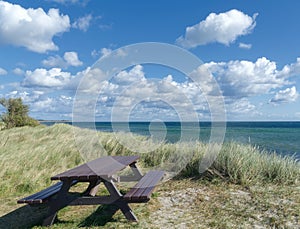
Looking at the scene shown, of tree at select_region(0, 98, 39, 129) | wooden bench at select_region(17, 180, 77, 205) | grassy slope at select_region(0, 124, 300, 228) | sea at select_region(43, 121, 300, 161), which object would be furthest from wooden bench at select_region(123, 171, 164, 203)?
tree at select_region(0, 98, 39, 129)

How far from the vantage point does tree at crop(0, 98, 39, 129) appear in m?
18.5

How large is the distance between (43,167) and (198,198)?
12.7 ft

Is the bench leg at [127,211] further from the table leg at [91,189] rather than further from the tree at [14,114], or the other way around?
the tree at [14,114]

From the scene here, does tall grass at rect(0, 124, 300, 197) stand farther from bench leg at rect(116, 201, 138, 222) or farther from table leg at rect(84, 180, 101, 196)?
bench leg at rect(116, 201, 138, 222)

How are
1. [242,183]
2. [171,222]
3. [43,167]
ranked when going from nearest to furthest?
[171,222] → [242,183] → [43,167]

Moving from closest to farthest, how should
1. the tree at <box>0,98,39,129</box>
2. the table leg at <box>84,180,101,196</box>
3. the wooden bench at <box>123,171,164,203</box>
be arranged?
the wooden bench at <box>123,171,164,203</box> → the table leg at <box>84,180,101,196</box> → the tree at <box>0,98,39,129</box>

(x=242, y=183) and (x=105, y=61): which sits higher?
(x=105, y=61)

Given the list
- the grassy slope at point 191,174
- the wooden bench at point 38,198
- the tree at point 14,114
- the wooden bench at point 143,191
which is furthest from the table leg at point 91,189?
the tree at point 14,114

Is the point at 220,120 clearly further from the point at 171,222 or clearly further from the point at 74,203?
the point at 74,203

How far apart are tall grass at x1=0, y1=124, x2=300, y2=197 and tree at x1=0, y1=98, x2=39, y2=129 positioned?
451 inches

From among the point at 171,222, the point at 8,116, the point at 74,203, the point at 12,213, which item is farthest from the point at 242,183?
the point at 8,116

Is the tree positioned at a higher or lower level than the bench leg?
higher

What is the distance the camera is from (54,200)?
3387mm

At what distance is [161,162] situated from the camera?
6.69 meters
